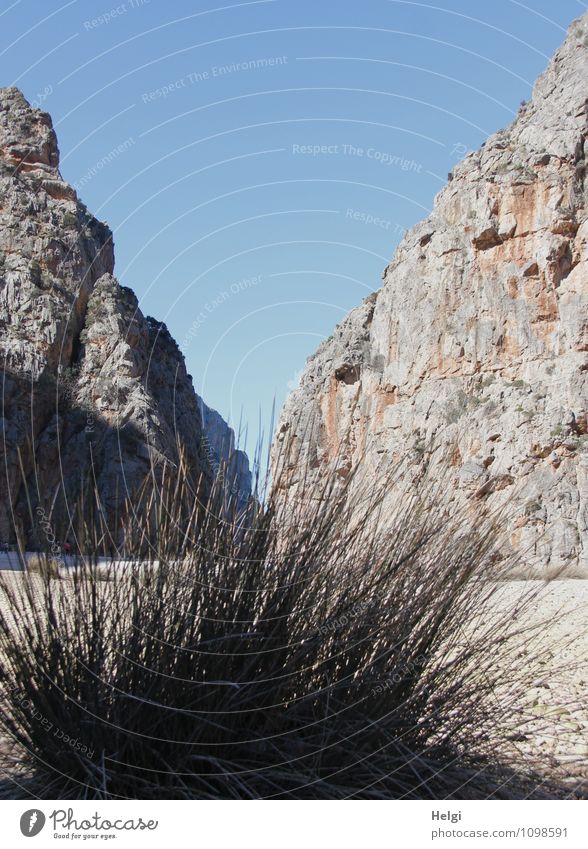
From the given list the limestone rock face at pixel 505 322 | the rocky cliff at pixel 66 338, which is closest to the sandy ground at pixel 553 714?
the limestone rock face at pixel 505 322

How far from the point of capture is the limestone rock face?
30.2 metres

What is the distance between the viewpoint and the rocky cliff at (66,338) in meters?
34.9

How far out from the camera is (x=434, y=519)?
11.8ft

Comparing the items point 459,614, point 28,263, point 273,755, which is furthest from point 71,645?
point 28,263

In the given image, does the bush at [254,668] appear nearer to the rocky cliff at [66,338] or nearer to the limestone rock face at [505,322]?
the limestone rock face at [505,322]

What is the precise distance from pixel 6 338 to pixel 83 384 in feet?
14.4

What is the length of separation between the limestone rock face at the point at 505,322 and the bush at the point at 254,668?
2360cm

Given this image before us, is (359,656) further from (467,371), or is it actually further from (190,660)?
(467,371)

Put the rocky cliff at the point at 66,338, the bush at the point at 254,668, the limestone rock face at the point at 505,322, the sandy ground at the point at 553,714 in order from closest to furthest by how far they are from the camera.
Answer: the bush at the point at 254,668, the sandy ground at the point at 553,714, the limestone rock face at the point at 505,322, the rocky cliff at the point at 66,338

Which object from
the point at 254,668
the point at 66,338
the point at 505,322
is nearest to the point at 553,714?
the point at 254,668

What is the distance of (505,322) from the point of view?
34.8m

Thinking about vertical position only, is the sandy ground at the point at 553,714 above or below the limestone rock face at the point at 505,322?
below

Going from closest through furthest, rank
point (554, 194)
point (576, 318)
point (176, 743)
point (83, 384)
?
point (176, 743), point (576, 318), point (554, 194), point (83, 384)

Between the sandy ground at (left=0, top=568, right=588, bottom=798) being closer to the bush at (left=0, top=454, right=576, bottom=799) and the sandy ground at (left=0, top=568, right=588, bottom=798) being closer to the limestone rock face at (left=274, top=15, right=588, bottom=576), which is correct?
the bush at (left=0, top=454, right=576, bottom=799)
